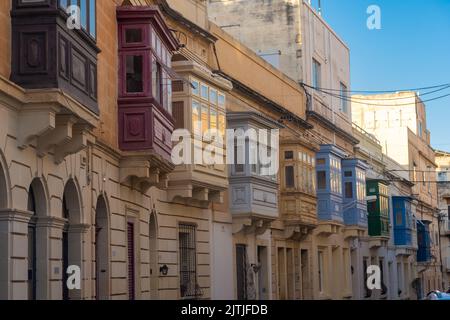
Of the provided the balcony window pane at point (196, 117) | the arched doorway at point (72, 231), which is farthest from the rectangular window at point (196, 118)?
the arched doorway at point (72, 231)

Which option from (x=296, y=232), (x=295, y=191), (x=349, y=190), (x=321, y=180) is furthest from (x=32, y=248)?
(x=349, y=190)

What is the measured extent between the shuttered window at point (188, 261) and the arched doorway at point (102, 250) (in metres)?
5.40

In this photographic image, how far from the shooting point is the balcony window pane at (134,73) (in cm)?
2019

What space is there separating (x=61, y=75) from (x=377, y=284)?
31731 mm

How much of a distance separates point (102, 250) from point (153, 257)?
3.48m

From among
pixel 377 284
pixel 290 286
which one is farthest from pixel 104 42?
pixel 377 284

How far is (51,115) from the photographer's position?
46.2 ft

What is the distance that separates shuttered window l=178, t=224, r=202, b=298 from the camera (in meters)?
24.1

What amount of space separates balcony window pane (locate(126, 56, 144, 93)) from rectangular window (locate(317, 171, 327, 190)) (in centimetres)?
1848

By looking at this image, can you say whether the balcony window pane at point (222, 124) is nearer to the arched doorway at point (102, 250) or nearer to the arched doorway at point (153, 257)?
the arched doorway at point (153, 257)

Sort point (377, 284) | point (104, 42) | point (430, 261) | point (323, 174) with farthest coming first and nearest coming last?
point (430, 261) < point (377, 284) < point (323, 174) < point (104, 42)

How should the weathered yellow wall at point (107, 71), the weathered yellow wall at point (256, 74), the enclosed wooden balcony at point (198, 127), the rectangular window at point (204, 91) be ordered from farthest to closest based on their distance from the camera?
the weathered yellow wall at point (256, 74), the rectangular window at point (204, 91), the enclosed wooden balcony at point (198, 127), the weathered yellow wall at point (107, 71)

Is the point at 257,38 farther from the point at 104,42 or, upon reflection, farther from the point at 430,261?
the point at 430,261
